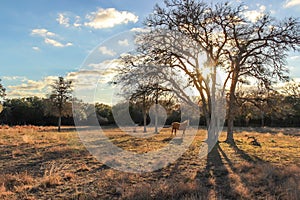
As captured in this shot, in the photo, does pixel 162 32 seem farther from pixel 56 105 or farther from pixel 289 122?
pixel 289 122

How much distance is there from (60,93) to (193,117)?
18.3 meters

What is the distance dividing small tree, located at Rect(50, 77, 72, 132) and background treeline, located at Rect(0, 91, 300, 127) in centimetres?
52

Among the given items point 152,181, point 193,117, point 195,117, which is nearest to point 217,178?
point 152,181

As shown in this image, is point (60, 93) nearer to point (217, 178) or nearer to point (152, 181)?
point (152, 181)

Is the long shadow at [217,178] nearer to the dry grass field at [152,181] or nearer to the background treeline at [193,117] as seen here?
the dry grass field at [152,181]

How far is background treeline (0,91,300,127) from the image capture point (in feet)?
60.6

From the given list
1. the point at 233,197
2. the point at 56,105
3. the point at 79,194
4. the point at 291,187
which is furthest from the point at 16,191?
the point at 56,105

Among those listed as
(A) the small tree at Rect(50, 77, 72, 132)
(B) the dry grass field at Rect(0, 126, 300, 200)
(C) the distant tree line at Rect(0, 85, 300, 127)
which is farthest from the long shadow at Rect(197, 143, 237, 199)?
(A) the small tree at Rect(50, 77, 72, 132)

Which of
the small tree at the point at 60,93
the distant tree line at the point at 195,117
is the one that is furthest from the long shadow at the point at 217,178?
the small tree at the point at 60,93

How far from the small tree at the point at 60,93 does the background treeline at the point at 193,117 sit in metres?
0.52

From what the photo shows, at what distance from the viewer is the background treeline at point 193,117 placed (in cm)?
1848

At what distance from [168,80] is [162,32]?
3296 millimetres

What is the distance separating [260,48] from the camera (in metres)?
18.2

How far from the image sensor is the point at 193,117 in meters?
25.2
